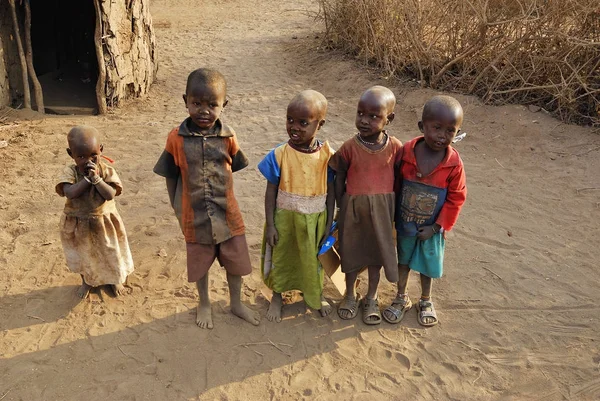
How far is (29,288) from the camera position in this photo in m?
3.24

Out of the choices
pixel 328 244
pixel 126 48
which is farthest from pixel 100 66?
pixel 328 244

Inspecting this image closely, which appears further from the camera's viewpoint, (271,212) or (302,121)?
(271,212)

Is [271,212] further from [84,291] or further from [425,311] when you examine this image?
[84,291]

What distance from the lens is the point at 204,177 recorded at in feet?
8.53

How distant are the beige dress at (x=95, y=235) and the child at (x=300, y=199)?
85 cm

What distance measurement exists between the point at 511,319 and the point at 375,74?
475 cm

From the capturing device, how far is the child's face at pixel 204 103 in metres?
2.42

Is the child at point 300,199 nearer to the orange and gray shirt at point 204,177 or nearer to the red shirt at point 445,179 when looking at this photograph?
the orange and gray shirt at point 204,177

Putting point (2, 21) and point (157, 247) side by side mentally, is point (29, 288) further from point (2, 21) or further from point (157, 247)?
point (2, 21)

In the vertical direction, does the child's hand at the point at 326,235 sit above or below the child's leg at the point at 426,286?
above

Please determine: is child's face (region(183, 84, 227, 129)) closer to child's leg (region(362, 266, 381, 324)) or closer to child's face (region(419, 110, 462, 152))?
child's face (region(419, 110, 462, 152))

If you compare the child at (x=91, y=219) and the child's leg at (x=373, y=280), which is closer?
the child at (x=91, y=219)

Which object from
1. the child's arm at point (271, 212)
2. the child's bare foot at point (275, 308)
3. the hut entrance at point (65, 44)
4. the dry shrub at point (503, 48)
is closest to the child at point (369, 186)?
the child's arm at point (271, 212)

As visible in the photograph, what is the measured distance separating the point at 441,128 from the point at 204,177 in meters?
1.21
